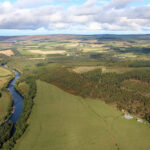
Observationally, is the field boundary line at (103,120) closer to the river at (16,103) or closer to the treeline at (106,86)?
the treeline at (106,86)

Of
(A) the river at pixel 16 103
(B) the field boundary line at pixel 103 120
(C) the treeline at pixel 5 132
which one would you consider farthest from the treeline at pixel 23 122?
(B) the field boundary line at pixel 103 120

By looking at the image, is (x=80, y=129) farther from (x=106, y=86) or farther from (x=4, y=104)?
(x=4, y=104)

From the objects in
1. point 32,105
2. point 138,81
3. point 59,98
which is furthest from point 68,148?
point 138,81

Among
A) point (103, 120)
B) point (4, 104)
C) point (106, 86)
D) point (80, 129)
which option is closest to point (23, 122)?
point (80, 129)

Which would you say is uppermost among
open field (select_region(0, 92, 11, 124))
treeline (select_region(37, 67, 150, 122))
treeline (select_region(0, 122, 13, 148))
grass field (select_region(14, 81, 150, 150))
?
treeline (select_region(37, 67, 150, 122))

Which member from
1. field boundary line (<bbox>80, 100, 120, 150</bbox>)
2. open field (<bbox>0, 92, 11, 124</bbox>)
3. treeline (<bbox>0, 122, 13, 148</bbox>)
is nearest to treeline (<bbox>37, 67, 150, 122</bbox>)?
field boundary line (<bbox>80, 100, 120, 150</bbox>)

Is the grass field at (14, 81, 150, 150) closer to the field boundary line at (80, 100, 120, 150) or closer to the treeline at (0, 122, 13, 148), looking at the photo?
the field boundary line at (80, 100, 120, 150)

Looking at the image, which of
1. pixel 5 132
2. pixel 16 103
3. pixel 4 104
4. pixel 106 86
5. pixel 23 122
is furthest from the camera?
pixel 106 86
